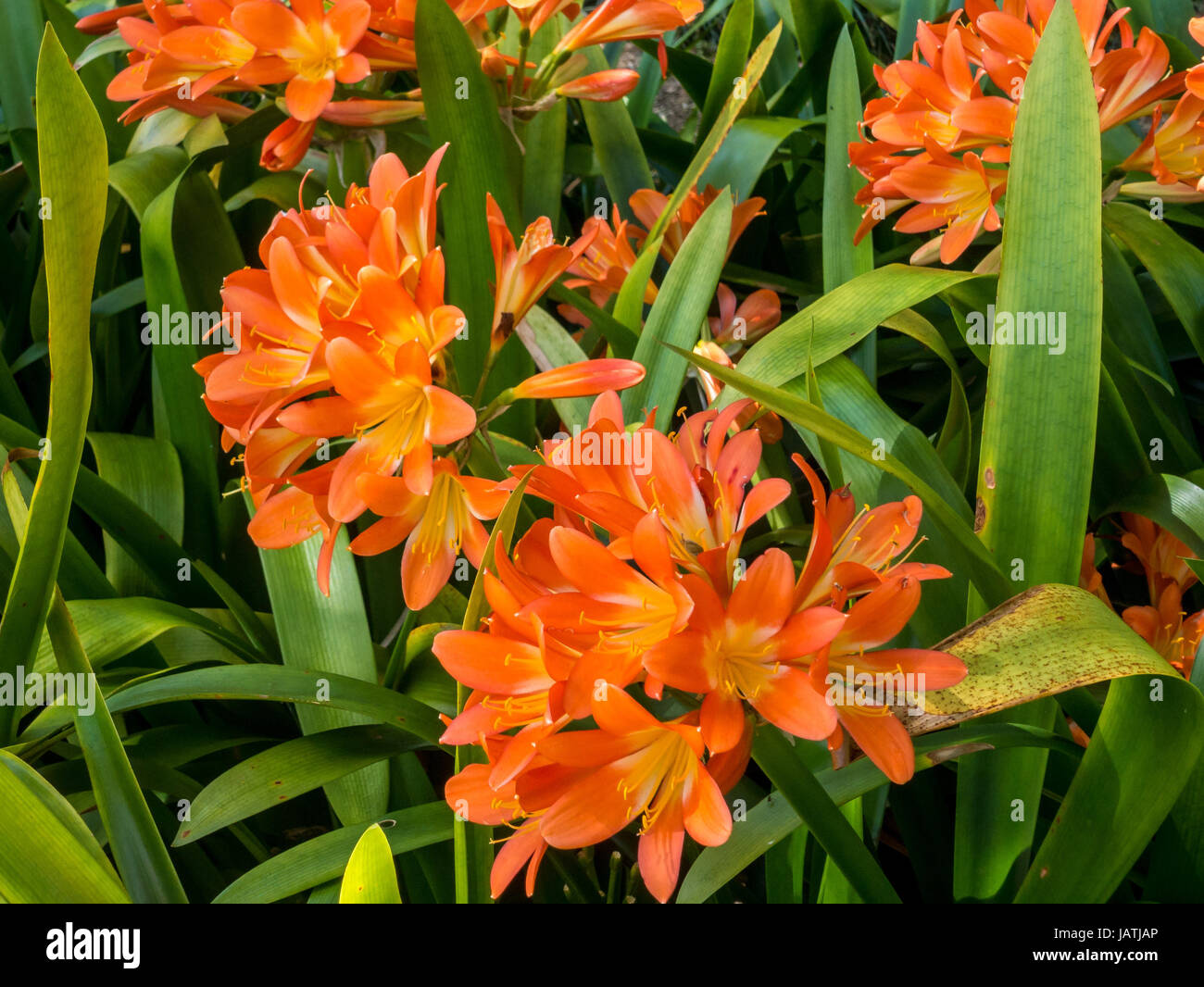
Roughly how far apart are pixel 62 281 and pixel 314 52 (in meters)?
0.36

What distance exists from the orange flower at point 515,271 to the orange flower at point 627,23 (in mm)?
357

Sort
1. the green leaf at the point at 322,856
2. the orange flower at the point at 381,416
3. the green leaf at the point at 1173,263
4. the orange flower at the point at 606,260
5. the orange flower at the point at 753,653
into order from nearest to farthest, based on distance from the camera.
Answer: the orange flower at the point at 753,653 → the orange flower at the point at 381,416 → the green leaf at the point at 322,856 → the green leaf at the point at 1173,263 → the orange flower at the point at 606,260

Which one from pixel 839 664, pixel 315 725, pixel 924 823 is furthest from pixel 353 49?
pixel 924 823

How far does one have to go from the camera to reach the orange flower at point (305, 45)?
84 centimetres

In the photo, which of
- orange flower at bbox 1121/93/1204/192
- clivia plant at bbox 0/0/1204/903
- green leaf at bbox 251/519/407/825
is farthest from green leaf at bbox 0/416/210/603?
→ orange flower at bbox 1121/93/1204/192

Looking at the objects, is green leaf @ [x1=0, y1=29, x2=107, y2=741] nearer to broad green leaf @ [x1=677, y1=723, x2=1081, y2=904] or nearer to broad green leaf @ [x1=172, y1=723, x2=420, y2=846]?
broad green leaf @ [x1=172, y1=723, x2=420, y2=846]

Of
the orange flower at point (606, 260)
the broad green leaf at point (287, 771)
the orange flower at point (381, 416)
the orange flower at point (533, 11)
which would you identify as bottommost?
the broad green leaf at point (287, 771)

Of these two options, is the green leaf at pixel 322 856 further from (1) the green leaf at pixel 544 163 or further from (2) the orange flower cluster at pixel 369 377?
(1) the green leaf at pixel 544 163

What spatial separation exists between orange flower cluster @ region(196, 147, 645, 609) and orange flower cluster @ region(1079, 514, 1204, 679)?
1.44ft

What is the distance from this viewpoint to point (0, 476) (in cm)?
87

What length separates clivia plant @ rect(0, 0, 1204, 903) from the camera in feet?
1.73

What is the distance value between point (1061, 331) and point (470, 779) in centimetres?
48

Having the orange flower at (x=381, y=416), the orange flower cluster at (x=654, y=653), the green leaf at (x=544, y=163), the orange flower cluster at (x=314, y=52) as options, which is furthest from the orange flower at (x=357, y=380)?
the green leaf at (x=544, y=163)

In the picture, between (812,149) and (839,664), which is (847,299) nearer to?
(839,664)
